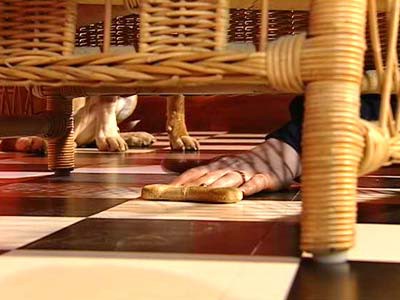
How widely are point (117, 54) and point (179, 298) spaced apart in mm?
260

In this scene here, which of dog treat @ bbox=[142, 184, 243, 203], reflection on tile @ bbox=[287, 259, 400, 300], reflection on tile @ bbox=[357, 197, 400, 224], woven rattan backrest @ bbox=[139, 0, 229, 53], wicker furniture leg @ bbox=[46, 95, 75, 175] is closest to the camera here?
reflection on tile @ bbox=[287, 259, 400, 300]

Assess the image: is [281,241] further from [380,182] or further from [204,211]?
[380,182]

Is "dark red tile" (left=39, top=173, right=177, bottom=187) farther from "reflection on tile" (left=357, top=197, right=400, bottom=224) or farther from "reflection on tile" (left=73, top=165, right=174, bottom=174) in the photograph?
"reflection on tile" (left=357, top=197, right=400, bottom=224)

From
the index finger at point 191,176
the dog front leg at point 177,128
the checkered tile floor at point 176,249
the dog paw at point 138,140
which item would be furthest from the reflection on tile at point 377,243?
the dog paw at point 138,140

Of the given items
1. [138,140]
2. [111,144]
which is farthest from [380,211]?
[138,140]

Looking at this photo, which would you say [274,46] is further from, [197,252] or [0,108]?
[0,108]

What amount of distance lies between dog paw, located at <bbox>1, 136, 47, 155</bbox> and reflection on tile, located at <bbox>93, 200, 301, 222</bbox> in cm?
114

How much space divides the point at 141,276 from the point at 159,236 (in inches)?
6.9

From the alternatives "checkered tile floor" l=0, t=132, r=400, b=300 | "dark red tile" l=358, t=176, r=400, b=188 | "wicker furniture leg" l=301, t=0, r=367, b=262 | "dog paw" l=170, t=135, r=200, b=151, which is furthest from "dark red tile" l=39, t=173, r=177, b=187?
"dog paw" l=170, t=135, r=200, b=151

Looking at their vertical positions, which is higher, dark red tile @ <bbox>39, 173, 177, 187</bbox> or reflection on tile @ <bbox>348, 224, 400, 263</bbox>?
reflection on tile @ <bbox>348, 224, 400, 263</bbox>

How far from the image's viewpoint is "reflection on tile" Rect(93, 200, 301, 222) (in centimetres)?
95

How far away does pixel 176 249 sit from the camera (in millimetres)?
750

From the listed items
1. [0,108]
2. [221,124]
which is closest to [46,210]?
[0,108]

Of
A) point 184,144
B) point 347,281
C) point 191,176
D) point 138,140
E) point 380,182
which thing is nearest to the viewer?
point 347,281
